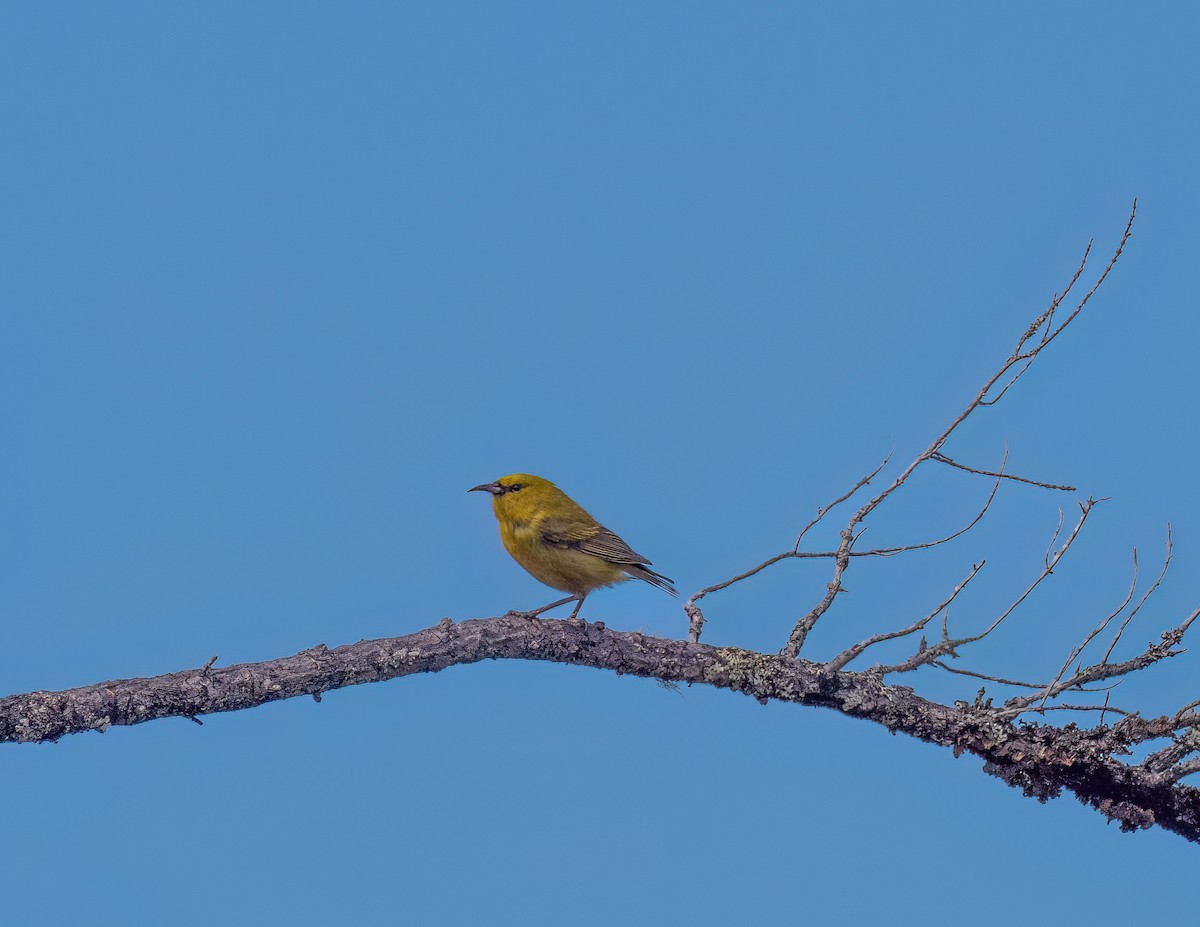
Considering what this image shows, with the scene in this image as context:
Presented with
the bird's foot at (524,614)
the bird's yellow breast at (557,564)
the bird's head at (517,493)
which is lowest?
the bird's foot at (524,614)

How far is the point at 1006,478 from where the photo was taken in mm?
7309

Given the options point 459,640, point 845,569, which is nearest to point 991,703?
point 845,569

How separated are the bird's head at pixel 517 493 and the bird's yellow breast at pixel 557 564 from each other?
106mm

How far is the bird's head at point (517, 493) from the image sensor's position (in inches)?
309

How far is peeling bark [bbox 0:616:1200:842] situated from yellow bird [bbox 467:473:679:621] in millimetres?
510

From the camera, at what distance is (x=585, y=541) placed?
7617 mm

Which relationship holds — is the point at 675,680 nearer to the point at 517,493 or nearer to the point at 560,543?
the point at 560,543

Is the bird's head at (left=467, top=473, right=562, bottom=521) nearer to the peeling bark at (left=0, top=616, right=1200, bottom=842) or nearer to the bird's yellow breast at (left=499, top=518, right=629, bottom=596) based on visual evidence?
the bird's yellow breast at (left=499, top=518, right=629, bottom=596)

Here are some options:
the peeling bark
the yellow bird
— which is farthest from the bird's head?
the peeling bark

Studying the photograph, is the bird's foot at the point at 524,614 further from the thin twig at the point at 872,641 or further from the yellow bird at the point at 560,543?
the thin twig at the point at 872,641

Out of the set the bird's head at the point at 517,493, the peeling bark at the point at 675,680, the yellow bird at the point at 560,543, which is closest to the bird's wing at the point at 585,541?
the yellow bird at the point at 560,543

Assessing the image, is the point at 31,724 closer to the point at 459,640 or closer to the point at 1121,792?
the point at 459,640

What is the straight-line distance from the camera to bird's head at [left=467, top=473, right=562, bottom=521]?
7.85 metres

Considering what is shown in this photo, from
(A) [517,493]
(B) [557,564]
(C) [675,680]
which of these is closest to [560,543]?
(B) [557,564]
